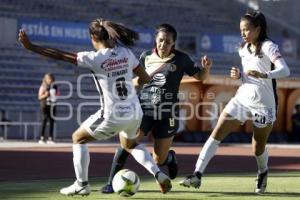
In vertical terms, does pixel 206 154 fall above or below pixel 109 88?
below

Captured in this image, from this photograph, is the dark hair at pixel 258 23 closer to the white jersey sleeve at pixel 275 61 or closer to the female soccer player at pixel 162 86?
the white jersey sleeve at pixel 275 61

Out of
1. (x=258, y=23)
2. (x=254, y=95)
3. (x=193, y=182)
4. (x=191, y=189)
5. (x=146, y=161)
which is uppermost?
(x=258, y=23)

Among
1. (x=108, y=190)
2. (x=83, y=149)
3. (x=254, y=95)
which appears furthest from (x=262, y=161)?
(x=83, y=149)

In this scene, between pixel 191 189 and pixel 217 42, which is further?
pixel 217 42

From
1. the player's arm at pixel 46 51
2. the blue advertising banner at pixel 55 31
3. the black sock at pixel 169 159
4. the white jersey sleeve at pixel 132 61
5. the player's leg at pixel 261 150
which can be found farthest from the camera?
the blue advertising banner at pixel 55 31

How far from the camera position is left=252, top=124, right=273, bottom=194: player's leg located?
9203mm

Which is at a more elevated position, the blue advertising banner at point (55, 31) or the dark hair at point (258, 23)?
the blue advertising banner at point (55, 31)

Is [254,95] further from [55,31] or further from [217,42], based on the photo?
[217,42]

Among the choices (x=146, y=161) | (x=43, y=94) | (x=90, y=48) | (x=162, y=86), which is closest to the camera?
(x=146, y=161)

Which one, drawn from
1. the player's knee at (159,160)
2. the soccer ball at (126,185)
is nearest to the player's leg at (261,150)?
the player's knee at (159,160)

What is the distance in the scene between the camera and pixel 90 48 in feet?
94.5

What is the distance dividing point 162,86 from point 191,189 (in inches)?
47.6

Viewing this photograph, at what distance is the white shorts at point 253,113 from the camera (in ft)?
29.8

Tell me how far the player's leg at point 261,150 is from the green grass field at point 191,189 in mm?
111
